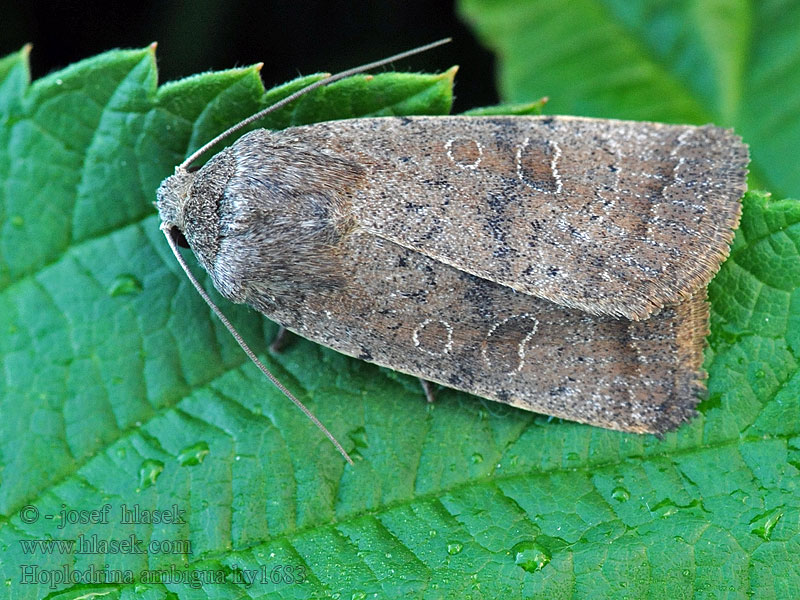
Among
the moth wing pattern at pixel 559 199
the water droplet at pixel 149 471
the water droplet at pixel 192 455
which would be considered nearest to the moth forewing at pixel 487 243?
the moth wing pattern at pixel 559 199

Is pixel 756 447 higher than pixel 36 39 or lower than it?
lower

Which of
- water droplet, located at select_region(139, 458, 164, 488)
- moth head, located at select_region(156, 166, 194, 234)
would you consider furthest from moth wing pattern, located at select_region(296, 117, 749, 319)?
water droplet, located at select_region(139, 458, 164, 488)

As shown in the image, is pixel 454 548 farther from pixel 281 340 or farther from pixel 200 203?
pixel 200 203

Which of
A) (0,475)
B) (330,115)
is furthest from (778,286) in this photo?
(0,475)

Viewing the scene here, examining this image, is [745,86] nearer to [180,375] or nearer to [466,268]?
[466,268]

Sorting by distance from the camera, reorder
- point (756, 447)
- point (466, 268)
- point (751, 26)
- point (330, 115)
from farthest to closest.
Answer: point (751, 26) → point (330, 115) → point (466, 268) → point (756, 447)

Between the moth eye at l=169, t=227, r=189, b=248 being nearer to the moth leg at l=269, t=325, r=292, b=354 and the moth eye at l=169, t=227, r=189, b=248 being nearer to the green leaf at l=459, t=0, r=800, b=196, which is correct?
the moth leg at l=269, t=325, r=292, b=354

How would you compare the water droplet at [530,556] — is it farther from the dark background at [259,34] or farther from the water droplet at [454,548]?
the dark background at [259,34]
